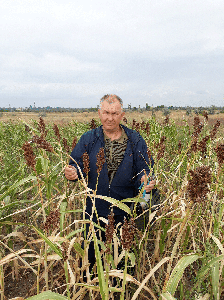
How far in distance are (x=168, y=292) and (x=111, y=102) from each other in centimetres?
159

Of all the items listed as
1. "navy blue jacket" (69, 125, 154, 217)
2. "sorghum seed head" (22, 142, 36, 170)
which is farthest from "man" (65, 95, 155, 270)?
"sorghum seed head" (22, 142, 36, 170)

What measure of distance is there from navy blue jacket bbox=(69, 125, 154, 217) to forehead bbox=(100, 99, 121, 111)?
29 cm

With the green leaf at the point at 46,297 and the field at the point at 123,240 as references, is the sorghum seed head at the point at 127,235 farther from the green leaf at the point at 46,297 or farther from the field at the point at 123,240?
the green leaf at the point at 46,297

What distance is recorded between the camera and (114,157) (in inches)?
89.9

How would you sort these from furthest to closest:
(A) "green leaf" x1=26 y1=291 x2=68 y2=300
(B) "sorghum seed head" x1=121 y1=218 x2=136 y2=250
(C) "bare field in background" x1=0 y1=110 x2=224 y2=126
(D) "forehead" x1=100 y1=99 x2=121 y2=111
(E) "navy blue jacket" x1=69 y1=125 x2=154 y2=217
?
(C) "bare field in background" x1=0 y1=110 x2=224 y2=126, (E) "navy blue jacket" x1=69 y1=125 x2=154 y2=217, (D) "forehead" x1=100 y1=99 x2=121 y2=111, (A) "green leaf" x1=26 y1=291 x2=68 y2=300, (B) "sorghum seed head" x1=121 y1=218 x2=136 y2=250

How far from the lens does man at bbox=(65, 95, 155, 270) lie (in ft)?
7.23

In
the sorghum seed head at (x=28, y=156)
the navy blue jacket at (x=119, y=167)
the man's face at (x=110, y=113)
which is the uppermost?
the man's face at (x=110, y=113)

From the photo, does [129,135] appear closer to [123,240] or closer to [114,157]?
[114,157]

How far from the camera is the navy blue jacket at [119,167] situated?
7.29 feet

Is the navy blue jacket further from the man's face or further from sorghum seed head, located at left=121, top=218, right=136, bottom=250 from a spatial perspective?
sorghum seed head, located at left=121, top=218, right=136, bottom=250

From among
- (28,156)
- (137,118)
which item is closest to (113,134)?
(28,156)

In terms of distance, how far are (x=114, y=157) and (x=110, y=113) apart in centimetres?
45

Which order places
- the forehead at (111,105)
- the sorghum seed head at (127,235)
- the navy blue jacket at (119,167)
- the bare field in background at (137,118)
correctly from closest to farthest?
1. the sorghum seed head at (127,235)
2. the forehead at (111,105)
3. the navy blue jacket at (119,167)
4. the bare field in background at (137,118)

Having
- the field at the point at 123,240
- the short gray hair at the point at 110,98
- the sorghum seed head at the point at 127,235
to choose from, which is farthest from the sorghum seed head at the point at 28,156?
the short gray hair at the point at 110,98
